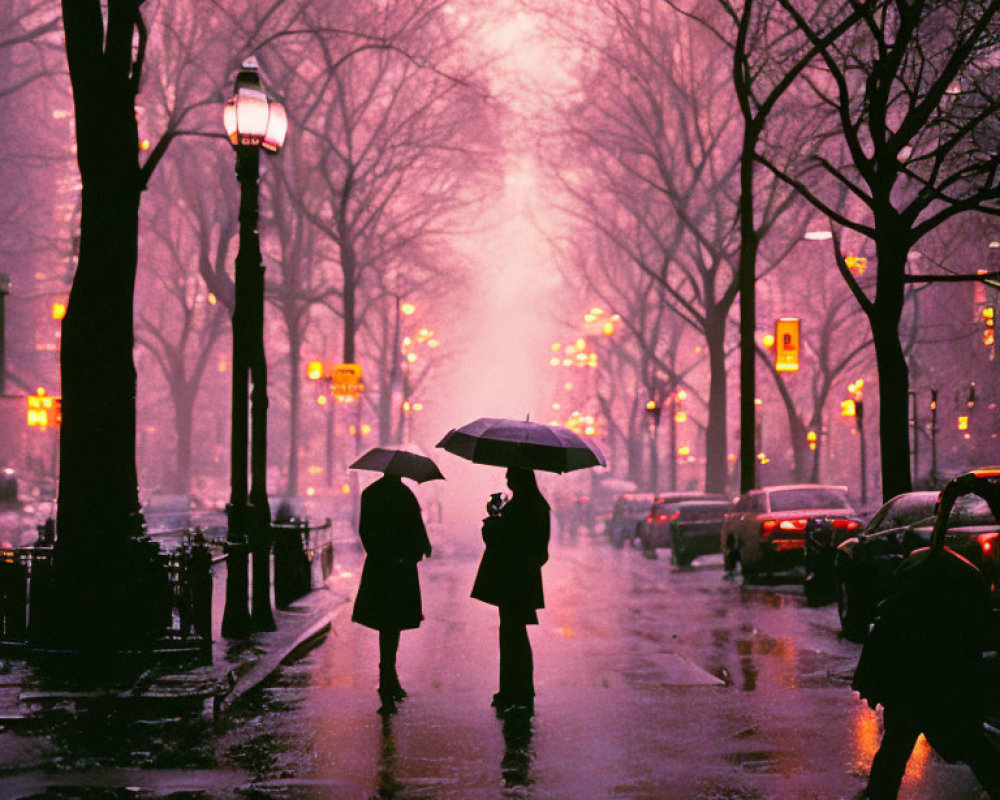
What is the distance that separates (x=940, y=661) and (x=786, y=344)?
33.1 metres

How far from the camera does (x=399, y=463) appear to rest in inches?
454

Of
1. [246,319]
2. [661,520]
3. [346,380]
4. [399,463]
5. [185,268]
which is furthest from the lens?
[185,268]

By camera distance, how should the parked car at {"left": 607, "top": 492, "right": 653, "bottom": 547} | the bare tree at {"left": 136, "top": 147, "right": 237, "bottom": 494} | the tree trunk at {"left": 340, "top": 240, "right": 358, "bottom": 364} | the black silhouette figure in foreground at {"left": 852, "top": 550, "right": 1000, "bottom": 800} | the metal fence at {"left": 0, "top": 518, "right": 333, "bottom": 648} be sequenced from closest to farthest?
the black silhouette figure in foreground at {"left": 852, "top": 550, "right": 1000, "bottom": 800}
the metal fence at {"left": 0, "top": 518, "right": 333, "bottom": 648}
the bare tree at {"left": 136, "top": 147, "right": 237, "bottom": 494}
the tree trunk at {"left": 340, "top": 240, "right": 358, "bottom": 364}
the parked car at {"left": 607, "top": 492, "right": 653, "bottom": 547}

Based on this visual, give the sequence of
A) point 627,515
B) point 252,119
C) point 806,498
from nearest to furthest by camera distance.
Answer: point 252,119 < point 806,498 < point 627,515

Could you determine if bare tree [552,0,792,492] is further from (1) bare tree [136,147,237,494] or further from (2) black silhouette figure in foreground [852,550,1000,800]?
(2) black silhouette figure in foreground [852,550,1000,800]

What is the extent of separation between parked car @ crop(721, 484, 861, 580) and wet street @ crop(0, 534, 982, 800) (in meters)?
6.39

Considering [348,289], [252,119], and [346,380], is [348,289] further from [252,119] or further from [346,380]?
[252,119]

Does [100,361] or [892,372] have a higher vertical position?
[892,372]

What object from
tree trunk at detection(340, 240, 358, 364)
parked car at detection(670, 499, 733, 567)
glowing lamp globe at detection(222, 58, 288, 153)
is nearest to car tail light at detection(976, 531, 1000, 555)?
glowing lamp globe at detection(222, 58, 288, 153)

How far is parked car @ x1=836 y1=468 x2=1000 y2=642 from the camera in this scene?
1127 centimetres

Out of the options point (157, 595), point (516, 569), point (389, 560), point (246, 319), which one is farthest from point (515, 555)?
point (246, 319)

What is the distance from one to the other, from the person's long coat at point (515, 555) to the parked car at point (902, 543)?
7.96ft

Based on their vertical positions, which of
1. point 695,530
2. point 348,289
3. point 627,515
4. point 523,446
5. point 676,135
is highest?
point 676,135

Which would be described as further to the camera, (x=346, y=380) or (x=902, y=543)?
(x=346, y=380)
